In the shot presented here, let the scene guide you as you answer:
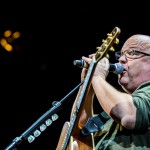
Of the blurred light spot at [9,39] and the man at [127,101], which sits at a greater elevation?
the blurred light spot at [9,39]

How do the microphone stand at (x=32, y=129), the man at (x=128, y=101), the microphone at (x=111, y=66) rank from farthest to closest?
the microphone at (x=111, y=66), the man at (x=128, y=101), the microphone stand at (x=32, y=129)

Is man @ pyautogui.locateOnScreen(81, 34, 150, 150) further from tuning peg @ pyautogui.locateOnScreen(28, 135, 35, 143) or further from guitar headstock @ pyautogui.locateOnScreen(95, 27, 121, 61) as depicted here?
tuning peg @ pyautogui.locateOnScreen(28, 135, 35, 143)

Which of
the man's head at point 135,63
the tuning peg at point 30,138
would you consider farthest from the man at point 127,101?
the tuning peg at point 30,138

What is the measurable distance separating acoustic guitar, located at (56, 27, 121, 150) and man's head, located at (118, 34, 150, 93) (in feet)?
0.93

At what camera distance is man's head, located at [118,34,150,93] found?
92.6 inches

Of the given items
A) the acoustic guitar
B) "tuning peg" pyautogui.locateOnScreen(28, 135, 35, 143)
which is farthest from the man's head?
"tuning peg" pyautogui.locateOnScreen(28, 135, 35, 143)

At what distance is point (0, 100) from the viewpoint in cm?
476

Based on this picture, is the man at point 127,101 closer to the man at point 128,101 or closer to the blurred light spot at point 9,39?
the man at point 128,101

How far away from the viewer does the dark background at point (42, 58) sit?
4672 millimetres

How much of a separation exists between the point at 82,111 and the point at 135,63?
20.5 inches

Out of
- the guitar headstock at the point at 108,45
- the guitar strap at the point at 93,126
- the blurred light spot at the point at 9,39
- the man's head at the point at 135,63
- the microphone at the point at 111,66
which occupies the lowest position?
the guitar strap at the point at 93,126

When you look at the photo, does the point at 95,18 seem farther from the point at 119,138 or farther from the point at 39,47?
the point at 119,138

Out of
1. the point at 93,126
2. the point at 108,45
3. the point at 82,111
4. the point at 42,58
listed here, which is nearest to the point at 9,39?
the point at 42,58

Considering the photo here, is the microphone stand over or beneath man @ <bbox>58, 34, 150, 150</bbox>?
over
